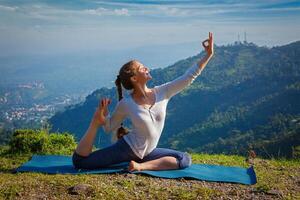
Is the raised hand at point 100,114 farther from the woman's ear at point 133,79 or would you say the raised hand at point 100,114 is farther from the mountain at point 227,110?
the mountain at point 227,110

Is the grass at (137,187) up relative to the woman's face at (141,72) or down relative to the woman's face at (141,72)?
down

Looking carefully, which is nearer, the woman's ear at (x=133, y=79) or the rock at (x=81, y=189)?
the rock at (x=81, y=189)

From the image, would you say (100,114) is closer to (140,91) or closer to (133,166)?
(140,91)

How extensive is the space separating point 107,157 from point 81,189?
1608 millimetres

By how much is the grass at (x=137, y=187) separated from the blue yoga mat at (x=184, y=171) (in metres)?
0.15

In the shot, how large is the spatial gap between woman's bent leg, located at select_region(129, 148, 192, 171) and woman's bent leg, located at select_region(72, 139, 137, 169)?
27 centimetres

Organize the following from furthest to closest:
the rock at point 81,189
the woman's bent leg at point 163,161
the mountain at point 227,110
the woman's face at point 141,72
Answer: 1. the mountain at point 227,110
2. the woman's bent leg at point 163,161
3. the woman's face at point 141,72
4. the rock at point 81,189

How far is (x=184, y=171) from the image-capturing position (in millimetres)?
7199

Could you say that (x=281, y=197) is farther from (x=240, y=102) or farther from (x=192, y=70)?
(x=240, y=102)

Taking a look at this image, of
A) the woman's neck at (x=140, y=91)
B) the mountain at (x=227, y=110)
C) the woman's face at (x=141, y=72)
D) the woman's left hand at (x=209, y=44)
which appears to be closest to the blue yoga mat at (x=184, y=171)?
the woman's neck at (x=140, y=91)

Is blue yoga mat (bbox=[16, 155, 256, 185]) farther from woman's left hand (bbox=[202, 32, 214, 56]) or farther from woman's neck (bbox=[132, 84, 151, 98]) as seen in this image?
woman's left hand (bbox=[202, 32, 214, 56])

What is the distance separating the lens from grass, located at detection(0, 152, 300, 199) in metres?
5.65

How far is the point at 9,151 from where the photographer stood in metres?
9.58

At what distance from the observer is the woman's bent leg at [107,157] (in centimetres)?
721
